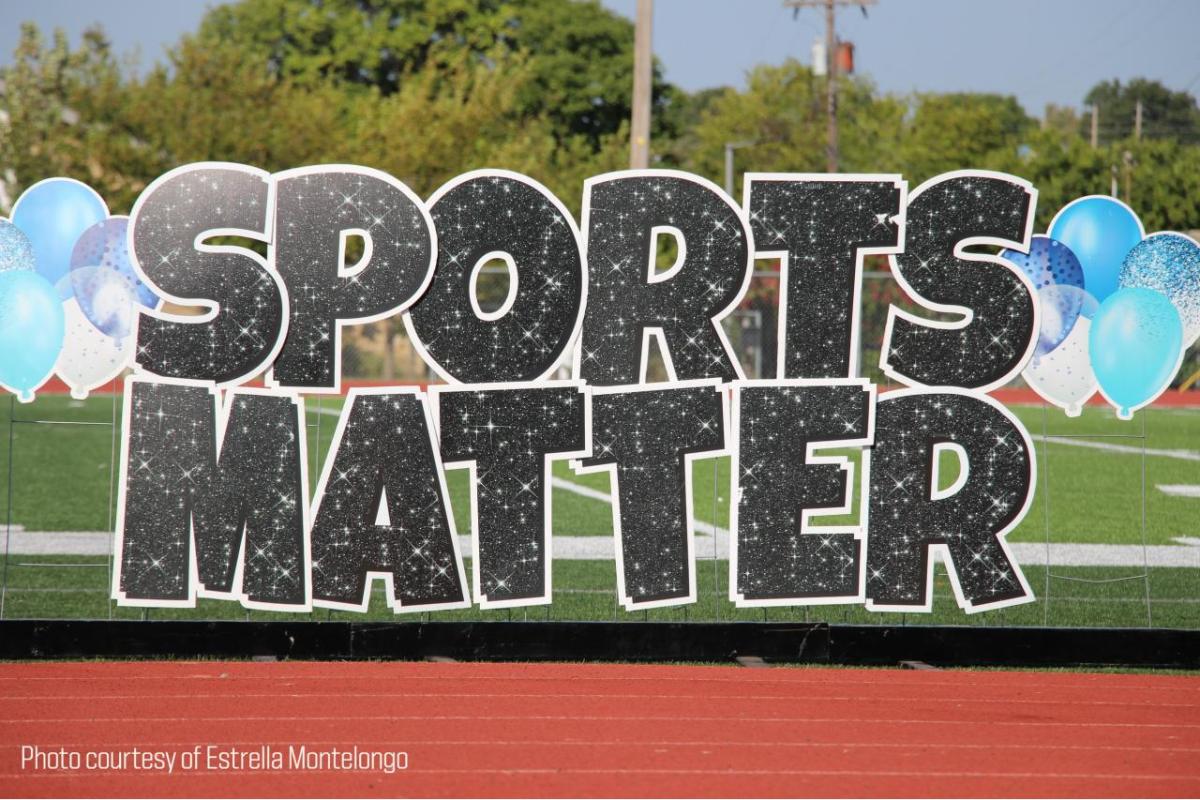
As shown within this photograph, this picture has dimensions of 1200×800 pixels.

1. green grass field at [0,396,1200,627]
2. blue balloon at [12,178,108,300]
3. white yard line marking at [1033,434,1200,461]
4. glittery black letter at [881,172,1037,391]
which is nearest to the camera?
blue balloon at [12,178,108,300]

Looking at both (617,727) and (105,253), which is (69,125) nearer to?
(105,253)

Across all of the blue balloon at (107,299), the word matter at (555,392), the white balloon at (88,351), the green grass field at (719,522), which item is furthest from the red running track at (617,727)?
the blue balloon at (107,299)

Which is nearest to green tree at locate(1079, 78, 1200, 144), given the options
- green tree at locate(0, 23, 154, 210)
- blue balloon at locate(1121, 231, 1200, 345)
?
green tree at locate(0, 23, 154, 210)

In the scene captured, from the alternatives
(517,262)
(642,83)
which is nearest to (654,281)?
(517,262)

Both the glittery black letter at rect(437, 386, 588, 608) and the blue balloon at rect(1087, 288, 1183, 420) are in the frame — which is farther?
the blue balloon at rect(1087, 288, 1183, 420)

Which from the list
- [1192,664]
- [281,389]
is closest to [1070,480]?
[1192,664]

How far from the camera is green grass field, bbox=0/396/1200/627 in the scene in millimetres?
10156

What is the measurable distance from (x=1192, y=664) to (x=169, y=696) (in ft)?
19.7

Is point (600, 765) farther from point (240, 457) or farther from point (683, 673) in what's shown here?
point (240, 457)

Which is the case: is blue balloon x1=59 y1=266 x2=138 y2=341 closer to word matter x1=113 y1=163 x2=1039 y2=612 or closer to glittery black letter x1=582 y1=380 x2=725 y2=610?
word matter x1=113 y1=163 x2=1039 y2=612

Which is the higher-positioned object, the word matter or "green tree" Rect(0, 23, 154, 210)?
"green tree" Rect(0, 23, 154, 210)

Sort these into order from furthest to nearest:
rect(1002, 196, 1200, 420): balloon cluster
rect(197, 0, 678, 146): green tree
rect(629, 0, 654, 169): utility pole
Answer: rect(197, 0, 678, 146): green tree, rect(629, 0, 654, 169): utility pole, rect(1002, 196, 1200, 420): balloon cluster

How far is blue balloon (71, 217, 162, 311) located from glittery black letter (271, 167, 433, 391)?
2.87 ft

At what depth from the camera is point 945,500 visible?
28.9 feet
